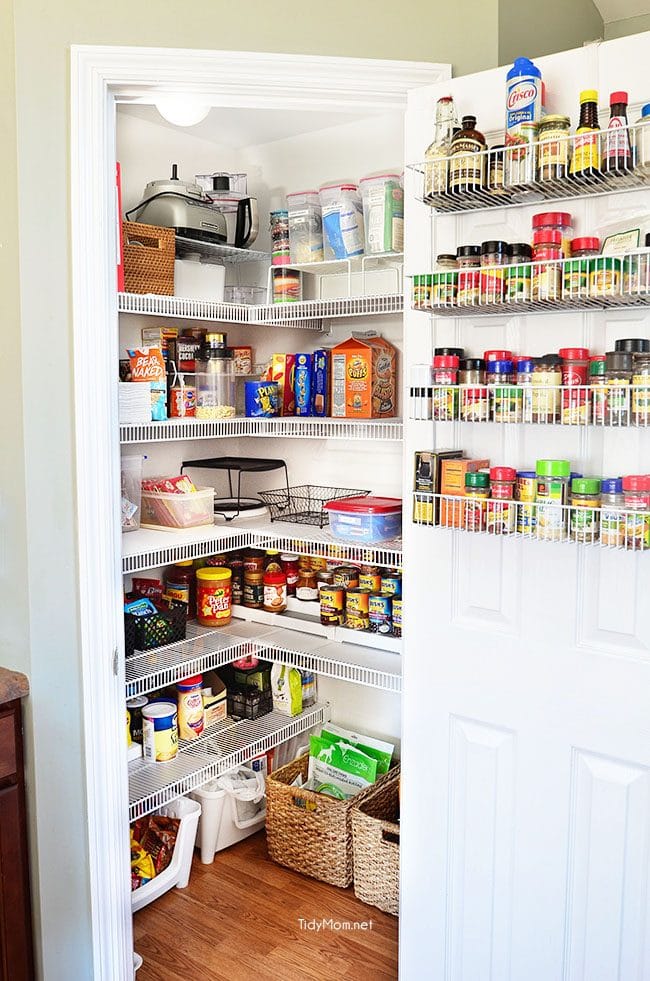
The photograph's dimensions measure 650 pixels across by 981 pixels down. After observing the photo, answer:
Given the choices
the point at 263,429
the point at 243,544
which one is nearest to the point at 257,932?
the point at 243,544

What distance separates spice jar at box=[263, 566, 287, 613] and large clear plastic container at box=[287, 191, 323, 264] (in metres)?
1.00

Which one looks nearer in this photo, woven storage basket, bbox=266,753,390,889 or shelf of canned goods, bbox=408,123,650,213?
shelf of canned goods, bbox=408,123,650,213

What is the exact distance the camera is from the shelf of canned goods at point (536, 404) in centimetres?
141

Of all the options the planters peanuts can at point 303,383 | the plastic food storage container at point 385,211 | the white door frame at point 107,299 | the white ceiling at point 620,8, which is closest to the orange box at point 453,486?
the white door frame at point 107,299

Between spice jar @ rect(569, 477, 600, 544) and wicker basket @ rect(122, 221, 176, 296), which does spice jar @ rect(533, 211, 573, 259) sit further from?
wicker basket @ rect(122, 221, 176, 296)

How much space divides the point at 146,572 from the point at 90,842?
979 millimetres

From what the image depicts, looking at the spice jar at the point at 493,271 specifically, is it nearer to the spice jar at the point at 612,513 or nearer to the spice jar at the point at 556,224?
the spice jar at the point at 556,224

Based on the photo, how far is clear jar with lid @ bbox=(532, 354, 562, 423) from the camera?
1.48 meters

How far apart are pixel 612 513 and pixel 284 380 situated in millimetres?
1407

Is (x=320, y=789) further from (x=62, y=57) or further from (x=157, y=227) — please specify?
(x=62, y=57)

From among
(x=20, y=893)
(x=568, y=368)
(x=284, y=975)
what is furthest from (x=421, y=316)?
(x=284, y=975)

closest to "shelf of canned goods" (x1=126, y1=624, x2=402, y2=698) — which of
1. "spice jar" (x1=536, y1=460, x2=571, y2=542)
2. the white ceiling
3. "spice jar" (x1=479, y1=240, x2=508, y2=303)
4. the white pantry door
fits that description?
the white pantry door

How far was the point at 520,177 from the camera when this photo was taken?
148 centimetres

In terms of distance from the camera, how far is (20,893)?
187 cm
